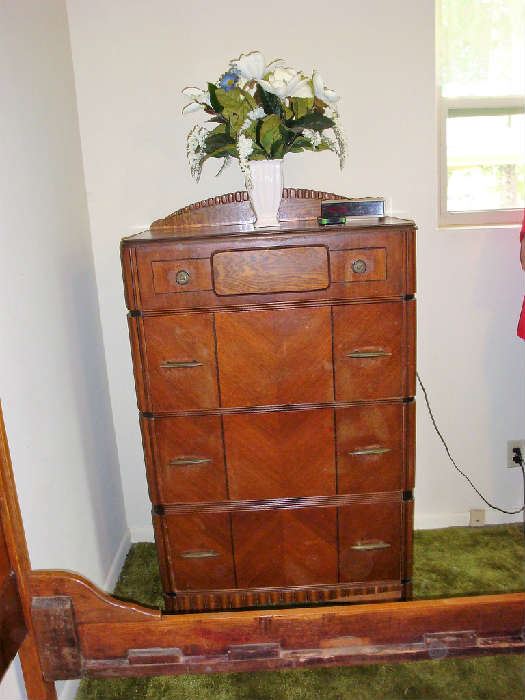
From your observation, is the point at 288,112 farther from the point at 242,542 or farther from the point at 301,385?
the point at 242,542

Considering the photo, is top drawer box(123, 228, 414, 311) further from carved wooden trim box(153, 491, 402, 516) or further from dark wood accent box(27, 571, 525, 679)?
dark wood accent box(27, 571, 525, 679)

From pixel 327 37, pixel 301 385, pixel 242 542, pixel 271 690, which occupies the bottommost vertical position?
pixel 271 690

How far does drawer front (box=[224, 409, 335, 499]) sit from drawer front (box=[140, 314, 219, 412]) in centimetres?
12

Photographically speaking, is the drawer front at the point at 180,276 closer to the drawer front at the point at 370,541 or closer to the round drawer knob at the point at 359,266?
the round drawer knob at the point at 359,266

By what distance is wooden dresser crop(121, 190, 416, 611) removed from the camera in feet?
4.99

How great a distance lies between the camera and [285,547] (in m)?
1.72

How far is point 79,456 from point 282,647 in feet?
3.36

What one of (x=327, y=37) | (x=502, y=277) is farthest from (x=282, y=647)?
(x=327, y=37)

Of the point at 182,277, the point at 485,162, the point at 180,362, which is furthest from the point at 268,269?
the point at 485,162

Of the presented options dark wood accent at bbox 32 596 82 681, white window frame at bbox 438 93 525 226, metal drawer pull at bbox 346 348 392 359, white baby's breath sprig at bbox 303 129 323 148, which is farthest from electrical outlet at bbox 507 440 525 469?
dark wood accent at bbox 32 596 82 681

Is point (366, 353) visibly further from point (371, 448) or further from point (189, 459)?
point (189, 459)

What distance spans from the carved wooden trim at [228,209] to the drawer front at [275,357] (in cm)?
55

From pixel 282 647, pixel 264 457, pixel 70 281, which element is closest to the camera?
pixel 282 647

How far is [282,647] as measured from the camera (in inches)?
36.9
